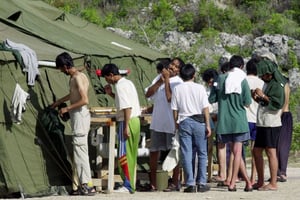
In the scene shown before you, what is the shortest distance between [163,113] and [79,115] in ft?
3.93

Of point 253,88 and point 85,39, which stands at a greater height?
point 85,39

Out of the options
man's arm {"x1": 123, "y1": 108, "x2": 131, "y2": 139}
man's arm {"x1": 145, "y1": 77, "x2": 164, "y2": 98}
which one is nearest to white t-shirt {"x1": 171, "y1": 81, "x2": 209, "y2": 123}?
man's arm {"x1": 145, "y1": 77, "x2": 164, "y2": 98}

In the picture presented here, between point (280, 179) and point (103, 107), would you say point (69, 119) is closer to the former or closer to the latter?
point (103, 107)

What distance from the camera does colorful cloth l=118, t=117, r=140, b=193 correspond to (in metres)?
11.4

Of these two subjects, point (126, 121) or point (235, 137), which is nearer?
point (126, 121)

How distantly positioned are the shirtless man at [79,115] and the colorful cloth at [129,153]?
0.47 meters

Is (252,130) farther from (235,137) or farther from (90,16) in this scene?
(90,16)

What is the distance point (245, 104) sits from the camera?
11562 millimetres

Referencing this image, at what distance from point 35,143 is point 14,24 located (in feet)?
7.76

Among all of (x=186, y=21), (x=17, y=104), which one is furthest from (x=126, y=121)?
(x=186, y=21)

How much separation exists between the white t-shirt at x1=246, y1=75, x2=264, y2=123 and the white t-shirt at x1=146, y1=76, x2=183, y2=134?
3.70ft

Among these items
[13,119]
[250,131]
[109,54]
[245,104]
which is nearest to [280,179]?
[250,131]

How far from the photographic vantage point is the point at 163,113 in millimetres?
11688

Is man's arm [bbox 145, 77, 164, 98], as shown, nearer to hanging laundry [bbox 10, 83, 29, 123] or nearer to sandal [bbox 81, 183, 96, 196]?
sandal [bbox 81, 183, 96, 196]
